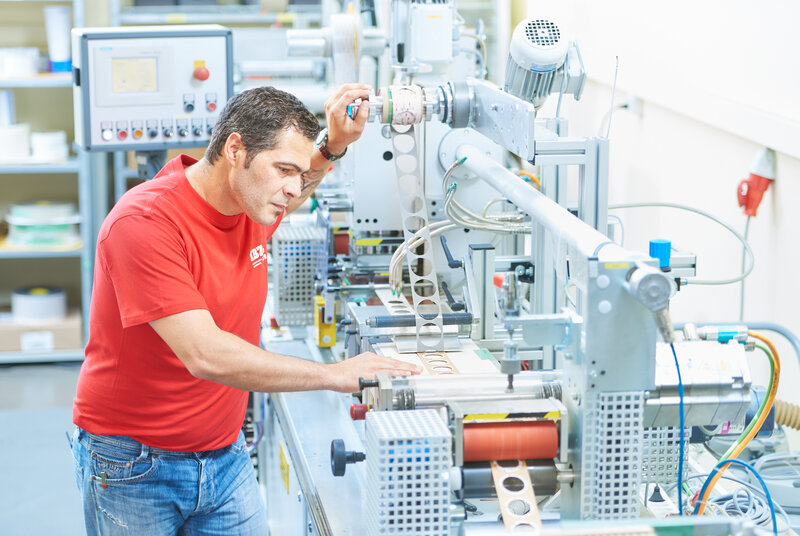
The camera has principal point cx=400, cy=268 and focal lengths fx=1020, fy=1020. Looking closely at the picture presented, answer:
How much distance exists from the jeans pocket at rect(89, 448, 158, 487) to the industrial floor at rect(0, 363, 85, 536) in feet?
5.46

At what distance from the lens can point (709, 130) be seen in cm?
327

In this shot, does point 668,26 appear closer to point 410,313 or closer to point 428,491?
point 410,313

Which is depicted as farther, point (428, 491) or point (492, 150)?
point (492, 150)

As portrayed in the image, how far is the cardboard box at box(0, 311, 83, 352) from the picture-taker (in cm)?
488

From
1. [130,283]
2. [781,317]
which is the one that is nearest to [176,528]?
[130,283]

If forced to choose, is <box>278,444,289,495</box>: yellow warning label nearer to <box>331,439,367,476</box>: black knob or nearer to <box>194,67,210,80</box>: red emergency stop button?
<box>331,439,367,476</box>: black knob

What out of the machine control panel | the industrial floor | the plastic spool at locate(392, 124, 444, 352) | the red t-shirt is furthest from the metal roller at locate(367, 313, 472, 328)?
the industrial floor

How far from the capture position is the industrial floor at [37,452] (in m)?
3.50

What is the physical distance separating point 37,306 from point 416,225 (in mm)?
3296

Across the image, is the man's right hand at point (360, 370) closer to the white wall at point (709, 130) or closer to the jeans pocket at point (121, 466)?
the jeans pocket at point (121, 466)

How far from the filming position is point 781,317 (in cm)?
286

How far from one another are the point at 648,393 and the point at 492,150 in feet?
3.83

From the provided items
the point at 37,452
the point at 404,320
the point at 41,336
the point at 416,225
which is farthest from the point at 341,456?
the point at 41,336

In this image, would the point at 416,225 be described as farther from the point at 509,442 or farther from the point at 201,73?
the point at 201,73
